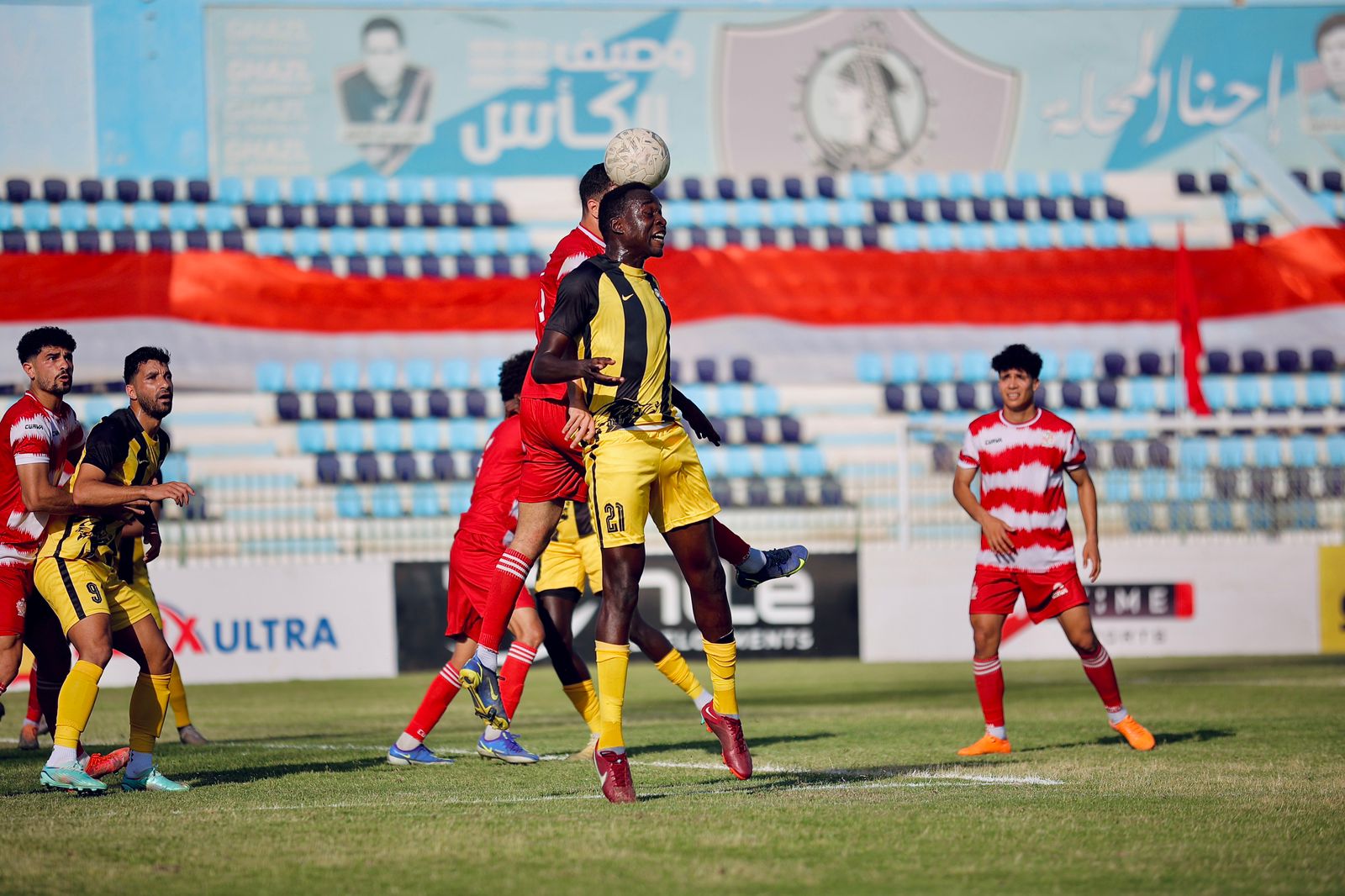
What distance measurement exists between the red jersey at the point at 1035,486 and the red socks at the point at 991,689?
0.52 metres

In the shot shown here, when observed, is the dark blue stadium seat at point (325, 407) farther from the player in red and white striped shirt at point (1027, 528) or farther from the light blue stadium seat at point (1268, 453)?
the player in red and white striped shirt at point (1027, 528)

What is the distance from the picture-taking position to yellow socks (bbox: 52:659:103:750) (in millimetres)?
6535

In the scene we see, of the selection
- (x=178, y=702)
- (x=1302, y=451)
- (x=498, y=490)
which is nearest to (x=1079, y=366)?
(x=1302, y=451)

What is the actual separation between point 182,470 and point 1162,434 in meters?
10.4

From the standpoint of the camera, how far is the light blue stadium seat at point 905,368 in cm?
2225

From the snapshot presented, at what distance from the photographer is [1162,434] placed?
16156 millimetres

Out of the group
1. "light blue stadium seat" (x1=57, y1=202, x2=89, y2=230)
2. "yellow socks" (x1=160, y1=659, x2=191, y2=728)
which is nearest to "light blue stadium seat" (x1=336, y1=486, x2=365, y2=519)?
"yellow socks" (x1=160, y1=659, x2=191, y2=728)

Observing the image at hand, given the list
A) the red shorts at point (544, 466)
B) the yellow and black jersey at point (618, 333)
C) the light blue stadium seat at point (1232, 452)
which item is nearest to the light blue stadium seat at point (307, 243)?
the light blue stadium seat at point (1232, 452)

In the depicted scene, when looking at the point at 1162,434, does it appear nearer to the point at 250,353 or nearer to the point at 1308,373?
the point at 1308,373

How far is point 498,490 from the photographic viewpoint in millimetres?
8094

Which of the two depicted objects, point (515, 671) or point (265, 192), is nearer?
point (515, 671)

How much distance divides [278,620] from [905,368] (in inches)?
429

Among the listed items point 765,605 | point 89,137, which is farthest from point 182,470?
point 89,137

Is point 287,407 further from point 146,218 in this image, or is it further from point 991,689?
point 991,689
